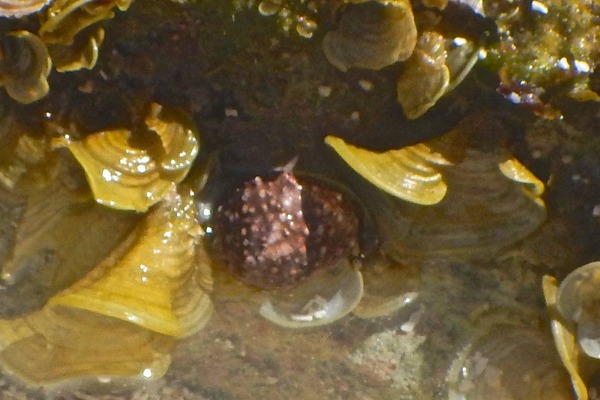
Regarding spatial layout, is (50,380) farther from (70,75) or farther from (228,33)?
(228,33)

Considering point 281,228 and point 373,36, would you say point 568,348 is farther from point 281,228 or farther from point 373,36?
point 373,36

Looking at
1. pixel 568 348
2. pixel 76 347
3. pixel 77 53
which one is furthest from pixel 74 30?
pixel 568 348

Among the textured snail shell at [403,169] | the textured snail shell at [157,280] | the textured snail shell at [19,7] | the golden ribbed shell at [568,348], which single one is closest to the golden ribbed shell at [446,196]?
the textured snail shell at [403,169]

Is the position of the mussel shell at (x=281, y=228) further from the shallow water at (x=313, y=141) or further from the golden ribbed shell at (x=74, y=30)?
the golden ribbed shell at (x=74, y=30)

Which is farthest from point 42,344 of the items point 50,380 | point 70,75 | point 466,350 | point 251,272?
point 466,350

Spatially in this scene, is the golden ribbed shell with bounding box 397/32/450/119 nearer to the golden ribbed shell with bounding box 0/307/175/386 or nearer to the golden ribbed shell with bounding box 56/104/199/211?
the golden ribbed shell with bounding box 56/104/199/211

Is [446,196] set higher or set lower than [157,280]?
higher
